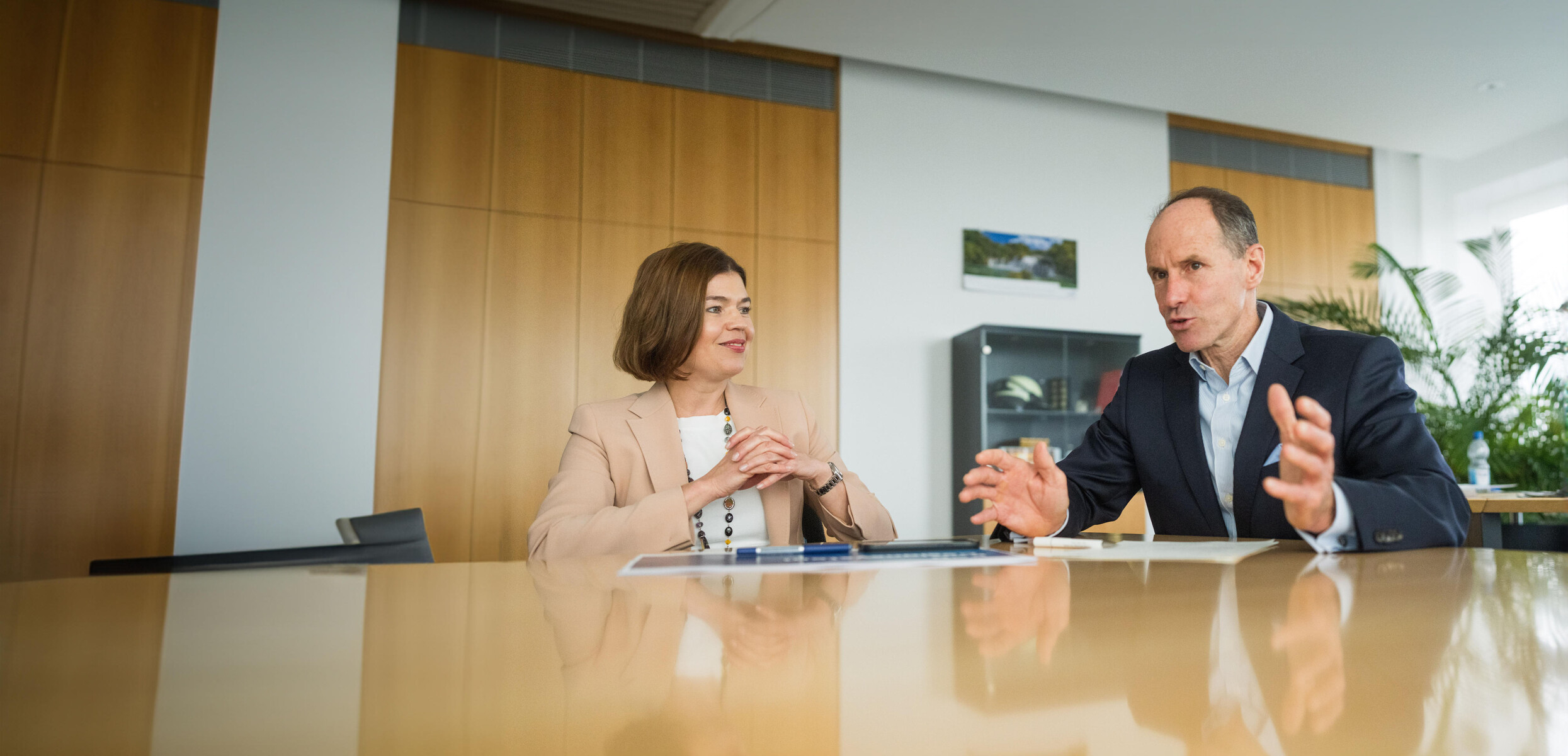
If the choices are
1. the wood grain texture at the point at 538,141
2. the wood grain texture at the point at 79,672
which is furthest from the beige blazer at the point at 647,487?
the wood grain texture at the point at 538,141

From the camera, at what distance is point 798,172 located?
18.4 ft

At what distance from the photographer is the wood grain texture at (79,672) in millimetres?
316

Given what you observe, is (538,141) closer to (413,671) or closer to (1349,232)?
(413,671)

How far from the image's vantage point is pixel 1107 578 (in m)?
0.89

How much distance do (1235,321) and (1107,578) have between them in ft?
4.10

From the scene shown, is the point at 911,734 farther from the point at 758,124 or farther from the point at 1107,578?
the point at 758,124

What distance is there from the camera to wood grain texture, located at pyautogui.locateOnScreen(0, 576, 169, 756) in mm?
316

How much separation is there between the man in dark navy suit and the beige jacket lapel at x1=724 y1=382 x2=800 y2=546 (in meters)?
0.67

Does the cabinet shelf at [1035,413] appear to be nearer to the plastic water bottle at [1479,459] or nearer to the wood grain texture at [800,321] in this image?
the wood grain texture at [800,321]

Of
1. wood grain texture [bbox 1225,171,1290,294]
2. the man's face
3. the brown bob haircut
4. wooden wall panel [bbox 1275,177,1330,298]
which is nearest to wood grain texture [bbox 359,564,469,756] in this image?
the brown bob haircut

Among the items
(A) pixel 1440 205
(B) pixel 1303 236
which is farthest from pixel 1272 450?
(A) pixel 1440 205

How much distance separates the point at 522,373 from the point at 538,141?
1407mm

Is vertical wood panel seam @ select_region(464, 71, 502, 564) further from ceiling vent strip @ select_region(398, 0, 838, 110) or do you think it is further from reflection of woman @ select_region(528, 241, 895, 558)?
reflection of woman @ select_region(528, 241, 895, 558)

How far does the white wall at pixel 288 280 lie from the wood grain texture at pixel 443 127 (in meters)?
0.10
